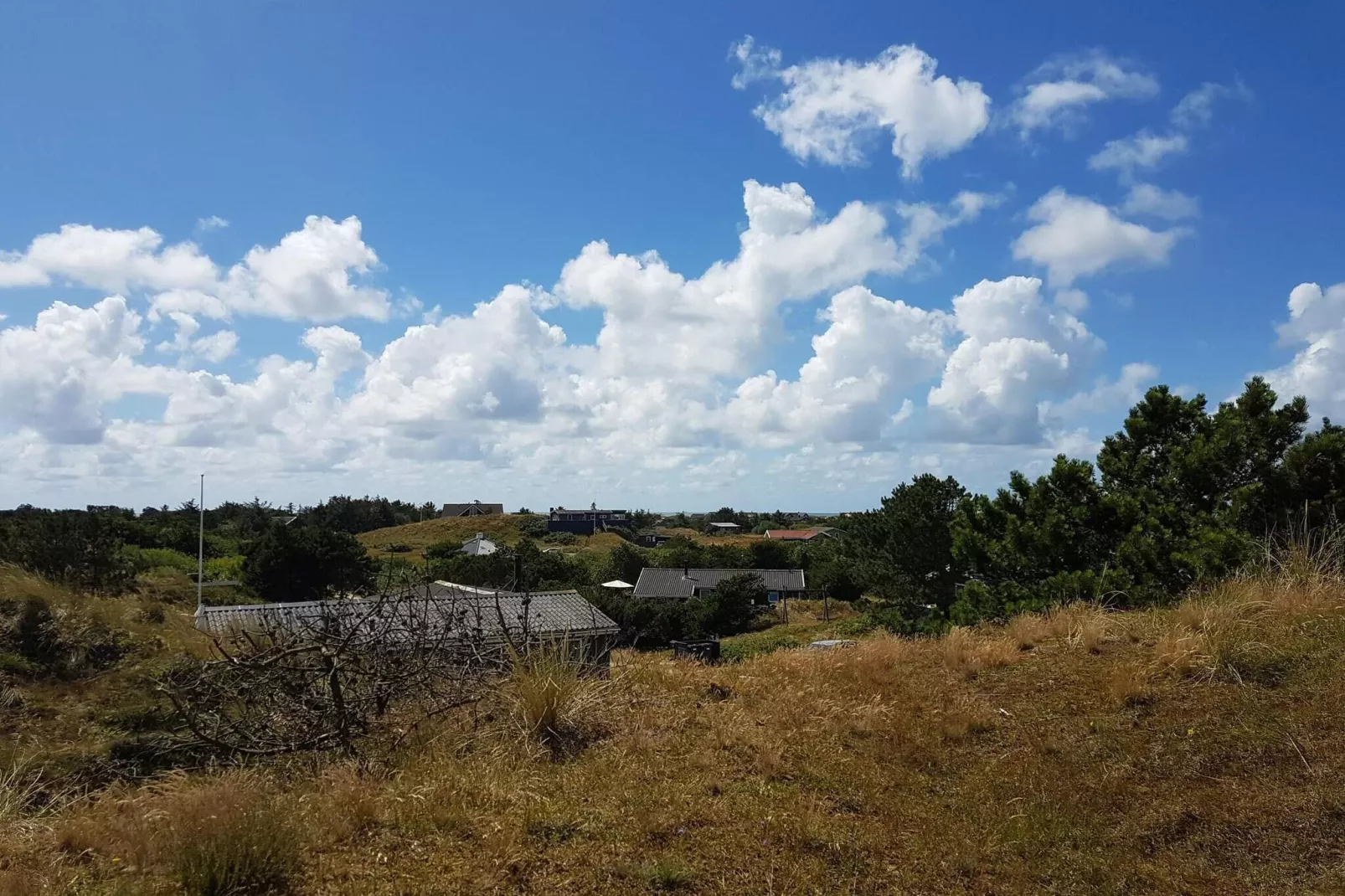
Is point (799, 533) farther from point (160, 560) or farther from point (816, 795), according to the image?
point (816, 795)

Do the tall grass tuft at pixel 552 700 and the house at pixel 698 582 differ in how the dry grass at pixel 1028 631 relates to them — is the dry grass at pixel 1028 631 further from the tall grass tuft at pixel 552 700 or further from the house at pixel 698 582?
the house at pixel 698 582

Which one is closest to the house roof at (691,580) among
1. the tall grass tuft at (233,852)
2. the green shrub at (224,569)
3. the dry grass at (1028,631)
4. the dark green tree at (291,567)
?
the dark green tree at (291,567)

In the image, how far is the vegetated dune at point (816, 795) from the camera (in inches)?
146

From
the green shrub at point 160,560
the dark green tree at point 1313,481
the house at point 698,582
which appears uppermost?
the dark green tree at point 1313,481

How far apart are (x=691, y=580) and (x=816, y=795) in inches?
2201

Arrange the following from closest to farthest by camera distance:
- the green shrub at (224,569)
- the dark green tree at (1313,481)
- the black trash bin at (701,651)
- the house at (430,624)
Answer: the house at (430,624) < the black trash bin at (701,651) < the dark green tree at (1313,481) < the green shrub at (224,569)

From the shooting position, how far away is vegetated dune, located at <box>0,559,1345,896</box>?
3.71m

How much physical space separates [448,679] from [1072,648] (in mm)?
5741

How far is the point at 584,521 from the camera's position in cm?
10944

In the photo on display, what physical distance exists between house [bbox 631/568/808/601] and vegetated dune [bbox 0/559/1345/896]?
50.5m

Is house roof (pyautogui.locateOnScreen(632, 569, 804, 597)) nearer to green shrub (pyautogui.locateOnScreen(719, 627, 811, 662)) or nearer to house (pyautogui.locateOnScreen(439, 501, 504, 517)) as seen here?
green shrub (pyautogui.locateOnScreen(719, 627, 811, 662))

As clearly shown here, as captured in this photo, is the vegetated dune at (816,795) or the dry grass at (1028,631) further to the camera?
the dry grass at (1028,631)

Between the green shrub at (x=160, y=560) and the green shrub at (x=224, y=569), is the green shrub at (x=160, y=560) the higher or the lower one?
the higher one

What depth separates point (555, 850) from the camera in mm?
3961
